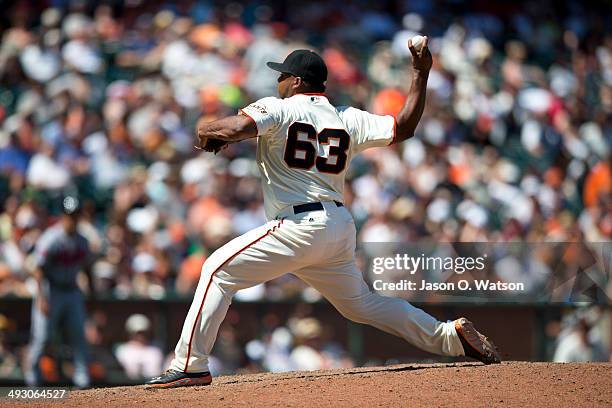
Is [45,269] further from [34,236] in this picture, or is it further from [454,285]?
[454,285]

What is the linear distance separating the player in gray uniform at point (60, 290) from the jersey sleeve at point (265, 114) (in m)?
3.88

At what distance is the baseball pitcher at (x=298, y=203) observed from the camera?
193 inches

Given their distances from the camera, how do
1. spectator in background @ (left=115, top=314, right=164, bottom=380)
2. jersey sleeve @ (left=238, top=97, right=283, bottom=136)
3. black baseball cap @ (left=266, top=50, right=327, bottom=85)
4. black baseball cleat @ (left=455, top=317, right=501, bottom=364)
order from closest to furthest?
1. jersey sleeve @ (left=238, top=97, right=283, bottom=136)
2. black baseball cap @ (left=266, top=50, right=327, bottom=85)
3. black baseball cleat @ (left=455, top=317, right=501, bottom=364)
4. spectator in background @ (left=115, top=314, right=164, bottom=380)

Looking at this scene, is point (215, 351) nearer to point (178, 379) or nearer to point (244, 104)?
point (178, 379)

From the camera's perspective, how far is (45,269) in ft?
27.3

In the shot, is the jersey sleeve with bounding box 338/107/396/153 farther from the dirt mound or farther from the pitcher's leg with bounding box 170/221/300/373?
the dirt mound

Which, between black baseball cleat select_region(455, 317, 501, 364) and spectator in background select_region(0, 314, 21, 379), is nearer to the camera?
black baseball cleat select_region(455, 317, 501, 364)

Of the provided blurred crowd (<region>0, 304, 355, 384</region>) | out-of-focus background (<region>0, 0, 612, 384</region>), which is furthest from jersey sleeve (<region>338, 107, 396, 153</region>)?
blurred crowd (<region>0, 304, 355, 384</region>)

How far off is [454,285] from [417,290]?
0.84 feet

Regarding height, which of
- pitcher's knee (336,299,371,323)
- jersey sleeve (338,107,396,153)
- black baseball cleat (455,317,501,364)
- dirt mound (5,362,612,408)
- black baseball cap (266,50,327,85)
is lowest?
dirt mound (5,362,612,408)

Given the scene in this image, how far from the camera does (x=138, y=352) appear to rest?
7.96 m

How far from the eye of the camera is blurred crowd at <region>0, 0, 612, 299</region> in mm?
9047

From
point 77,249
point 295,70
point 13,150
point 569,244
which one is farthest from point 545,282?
point 13,150

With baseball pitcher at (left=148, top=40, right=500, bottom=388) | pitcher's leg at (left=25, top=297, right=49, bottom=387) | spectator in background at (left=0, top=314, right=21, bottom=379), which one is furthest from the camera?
spectator in background at (left=0, top=314, right=21, bottom=379)
